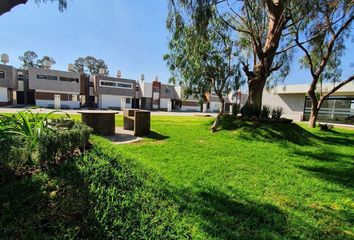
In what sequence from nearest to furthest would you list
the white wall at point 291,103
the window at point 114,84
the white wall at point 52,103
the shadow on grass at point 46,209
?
the shadow on grass at point 46,209 < the white wall at point 291,103 < the white wall at point 52,103 < the window at point 114,84

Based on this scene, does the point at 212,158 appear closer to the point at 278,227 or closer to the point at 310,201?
the point at 310,201

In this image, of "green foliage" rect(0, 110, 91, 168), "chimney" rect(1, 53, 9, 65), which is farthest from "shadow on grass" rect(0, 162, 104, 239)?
"chimney" rect(1, 53, 9, 65)

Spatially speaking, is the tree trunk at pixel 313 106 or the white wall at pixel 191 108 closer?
the tree trunk at pixel 313 106

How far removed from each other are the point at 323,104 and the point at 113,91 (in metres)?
29.9

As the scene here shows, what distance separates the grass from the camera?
7.02 feet

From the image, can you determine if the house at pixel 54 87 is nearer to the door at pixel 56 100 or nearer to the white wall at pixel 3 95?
the door at pixel 56 100

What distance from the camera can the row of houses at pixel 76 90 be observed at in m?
28.7

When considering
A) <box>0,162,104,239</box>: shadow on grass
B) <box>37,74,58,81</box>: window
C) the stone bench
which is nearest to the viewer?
<box>0,162,104,239</box>: shadow on grass

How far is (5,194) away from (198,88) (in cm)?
906

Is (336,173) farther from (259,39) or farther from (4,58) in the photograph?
(4,58)

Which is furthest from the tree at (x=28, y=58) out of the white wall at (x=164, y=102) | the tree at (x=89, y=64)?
the white wall at (x=164, y=102)

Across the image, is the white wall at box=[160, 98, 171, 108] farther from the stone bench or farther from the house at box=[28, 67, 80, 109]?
the stone bench

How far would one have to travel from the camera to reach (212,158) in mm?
5926

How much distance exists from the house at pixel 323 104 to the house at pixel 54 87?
27.4 m
